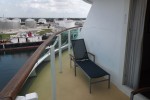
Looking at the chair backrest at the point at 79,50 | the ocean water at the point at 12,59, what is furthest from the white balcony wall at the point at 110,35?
the ocean water at the point at 12,59

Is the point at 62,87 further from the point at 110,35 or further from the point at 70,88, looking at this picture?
the point at 110,35

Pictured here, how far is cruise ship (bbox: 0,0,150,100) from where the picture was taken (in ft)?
8.50

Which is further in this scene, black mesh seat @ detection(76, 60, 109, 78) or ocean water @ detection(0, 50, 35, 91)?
ocean water @ detection(0, 50, 35, 91)

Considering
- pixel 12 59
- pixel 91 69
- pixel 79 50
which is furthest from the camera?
pixel 12 59

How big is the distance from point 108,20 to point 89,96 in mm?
1664

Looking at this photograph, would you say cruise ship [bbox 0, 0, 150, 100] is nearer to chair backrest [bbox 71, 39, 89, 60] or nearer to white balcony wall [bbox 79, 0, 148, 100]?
white balcony wall [bbox 79, 0, 148, 100]

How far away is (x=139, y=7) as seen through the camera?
251cm

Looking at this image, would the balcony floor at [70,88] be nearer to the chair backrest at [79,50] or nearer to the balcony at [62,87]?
the balcony at [62,87]

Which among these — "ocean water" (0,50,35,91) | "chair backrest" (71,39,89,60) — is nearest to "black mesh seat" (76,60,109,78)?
"chair backrest" (71,39,89,60)

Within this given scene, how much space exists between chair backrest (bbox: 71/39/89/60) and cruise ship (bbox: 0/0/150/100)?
25 centimetres

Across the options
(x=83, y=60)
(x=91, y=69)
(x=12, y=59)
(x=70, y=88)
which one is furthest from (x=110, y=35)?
(x=12, y=59)

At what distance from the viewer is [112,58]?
3.42 meters

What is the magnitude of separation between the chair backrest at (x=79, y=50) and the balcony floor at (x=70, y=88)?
0.44m

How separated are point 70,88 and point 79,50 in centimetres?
127
